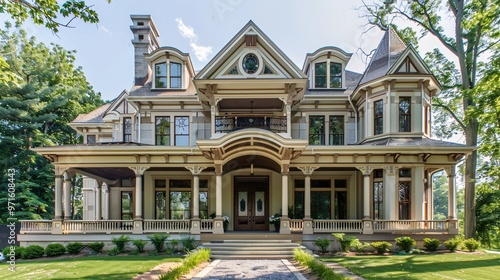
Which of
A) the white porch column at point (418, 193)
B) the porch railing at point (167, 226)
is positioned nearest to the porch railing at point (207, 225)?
the porch railing at point (167, 226)

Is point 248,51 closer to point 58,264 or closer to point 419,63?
point 419,63

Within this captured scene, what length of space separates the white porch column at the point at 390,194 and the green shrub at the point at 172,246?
30.8 feet

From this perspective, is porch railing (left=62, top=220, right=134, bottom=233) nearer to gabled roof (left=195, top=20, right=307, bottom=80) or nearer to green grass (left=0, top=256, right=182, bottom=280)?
green grass (left=0, top=256, right=182, bottom=280)

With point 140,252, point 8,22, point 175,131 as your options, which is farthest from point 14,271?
point 8,22

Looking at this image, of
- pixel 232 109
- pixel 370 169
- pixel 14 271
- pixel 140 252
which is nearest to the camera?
pixel 14 271

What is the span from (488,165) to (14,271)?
2621 centimetres

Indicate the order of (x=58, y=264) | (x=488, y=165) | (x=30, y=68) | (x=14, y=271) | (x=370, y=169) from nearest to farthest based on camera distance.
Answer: (x=14, y=271), (x=58, y=264), (x=370, y=169), (x=488, y=165), (x=30, y=68)

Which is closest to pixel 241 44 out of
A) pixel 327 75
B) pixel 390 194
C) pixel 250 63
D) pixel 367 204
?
pixel 250 63

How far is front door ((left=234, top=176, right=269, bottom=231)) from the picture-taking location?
1722 cm

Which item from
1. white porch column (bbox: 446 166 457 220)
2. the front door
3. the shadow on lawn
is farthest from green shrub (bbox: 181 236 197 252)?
white porch column (bbox: 446 166 457 220)

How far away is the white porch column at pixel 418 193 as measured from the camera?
48.3 feet

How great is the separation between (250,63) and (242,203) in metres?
7.36

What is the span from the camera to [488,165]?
21.8 metres

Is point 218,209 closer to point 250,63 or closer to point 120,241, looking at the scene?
point 120,241
